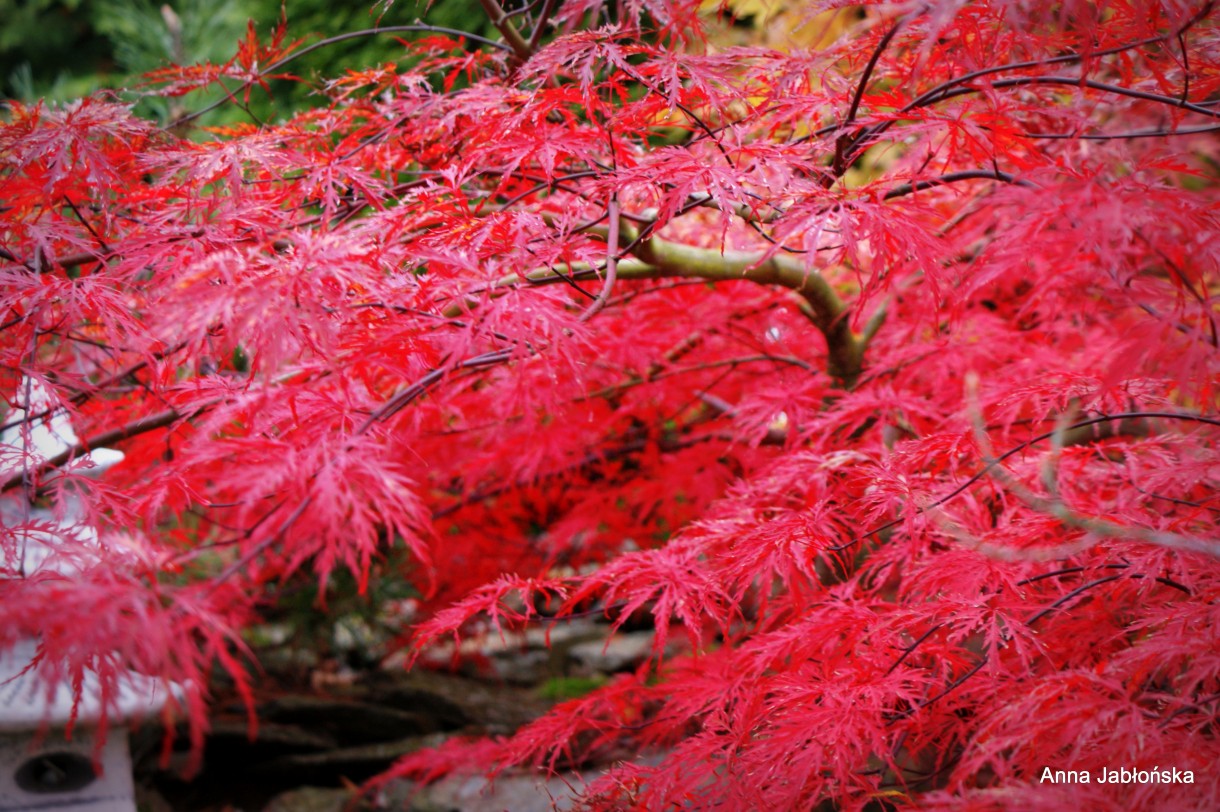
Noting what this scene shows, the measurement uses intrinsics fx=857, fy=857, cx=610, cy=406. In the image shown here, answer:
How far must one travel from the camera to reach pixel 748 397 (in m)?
2.00

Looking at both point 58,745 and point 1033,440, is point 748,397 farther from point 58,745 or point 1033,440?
point 58,745

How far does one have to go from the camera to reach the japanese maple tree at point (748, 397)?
1042 mm

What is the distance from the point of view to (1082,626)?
1.36m

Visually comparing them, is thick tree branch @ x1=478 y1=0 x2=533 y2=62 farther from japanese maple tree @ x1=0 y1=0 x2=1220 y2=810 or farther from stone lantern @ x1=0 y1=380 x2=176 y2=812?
stone lantern @ x1=0 y1=380 x2=176 y2=812

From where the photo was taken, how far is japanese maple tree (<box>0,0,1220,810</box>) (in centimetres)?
104

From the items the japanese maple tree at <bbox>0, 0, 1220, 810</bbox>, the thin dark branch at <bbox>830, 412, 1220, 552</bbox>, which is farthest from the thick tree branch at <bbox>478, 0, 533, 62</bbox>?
the thin dark branch at <bbox>830, 412, 1220, 552</bbox>

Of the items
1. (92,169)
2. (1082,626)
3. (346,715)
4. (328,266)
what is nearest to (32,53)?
(346,715)

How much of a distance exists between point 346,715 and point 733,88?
2.67 m

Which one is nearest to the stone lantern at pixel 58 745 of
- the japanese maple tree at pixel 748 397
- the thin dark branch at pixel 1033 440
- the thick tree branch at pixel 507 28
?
the japanese maple tree at pixel 748 397

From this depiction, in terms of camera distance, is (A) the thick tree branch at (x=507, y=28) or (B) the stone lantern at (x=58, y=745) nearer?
(A) the thick tree branch at (x=507, y=28)

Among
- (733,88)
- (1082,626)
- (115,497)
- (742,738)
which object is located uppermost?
(733,88)

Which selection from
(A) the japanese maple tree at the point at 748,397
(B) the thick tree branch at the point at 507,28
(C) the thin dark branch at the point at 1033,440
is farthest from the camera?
(B) the thick tree branch at the point at 507,28

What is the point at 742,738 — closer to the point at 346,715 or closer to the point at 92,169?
the point at 92,169

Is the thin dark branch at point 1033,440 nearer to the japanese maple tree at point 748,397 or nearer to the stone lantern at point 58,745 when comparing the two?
the japanese maple tree at point 748,397
